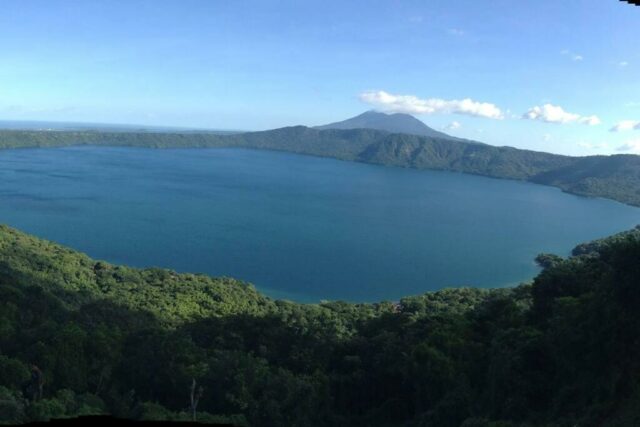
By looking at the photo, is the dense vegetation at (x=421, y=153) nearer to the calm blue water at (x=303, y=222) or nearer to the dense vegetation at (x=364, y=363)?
the calm blue water at (x=303, y=222)

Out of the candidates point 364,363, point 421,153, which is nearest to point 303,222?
point 364,363

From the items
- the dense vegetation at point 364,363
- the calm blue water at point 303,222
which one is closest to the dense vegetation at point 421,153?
the calm blue water at point 303,222

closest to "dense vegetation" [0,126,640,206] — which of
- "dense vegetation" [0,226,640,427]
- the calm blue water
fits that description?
the calm blue water

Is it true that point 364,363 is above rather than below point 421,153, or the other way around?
below

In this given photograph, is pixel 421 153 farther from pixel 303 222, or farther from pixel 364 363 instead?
pixel 364 363

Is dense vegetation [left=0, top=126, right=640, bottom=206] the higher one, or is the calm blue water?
dense vegetation [left=0, top=126, right=640, bottom=206]

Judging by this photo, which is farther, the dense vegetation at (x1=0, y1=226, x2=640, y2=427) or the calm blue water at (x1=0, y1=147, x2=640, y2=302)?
the calm blue water at (x1=0, y1=147, x2=640, y2=302)

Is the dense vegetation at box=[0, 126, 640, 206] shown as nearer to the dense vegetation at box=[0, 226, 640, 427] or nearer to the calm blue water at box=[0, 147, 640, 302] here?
the calm blue water at box=[0, 147, 640, 302]
